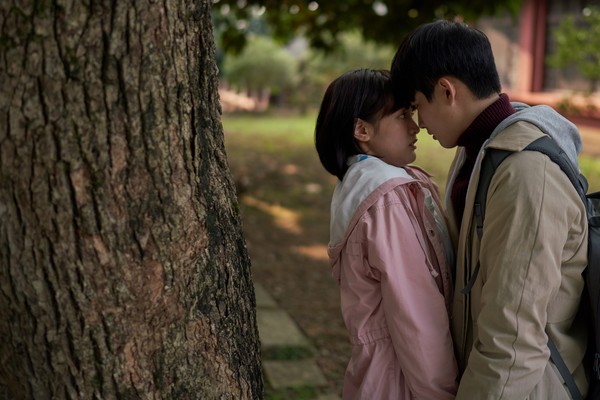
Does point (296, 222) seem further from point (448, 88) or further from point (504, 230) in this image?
point (504, 230)

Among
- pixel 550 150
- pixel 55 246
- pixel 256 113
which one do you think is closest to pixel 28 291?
A: pixel 55 246

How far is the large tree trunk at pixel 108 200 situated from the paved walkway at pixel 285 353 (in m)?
2.07

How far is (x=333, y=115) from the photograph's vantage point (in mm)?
1958

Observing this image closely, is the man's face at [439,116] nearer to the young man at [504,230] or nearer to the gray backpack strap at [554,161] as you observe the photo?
the young man at [504,230]

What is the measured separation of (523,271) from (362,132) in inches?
23.8

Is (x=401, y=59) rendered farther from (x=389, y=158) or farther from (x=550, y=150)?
(x=550, y=150)

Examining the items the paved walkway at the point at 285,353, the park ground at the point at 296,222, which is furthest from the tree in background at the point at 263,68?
the paved walkway at the point at 285,353

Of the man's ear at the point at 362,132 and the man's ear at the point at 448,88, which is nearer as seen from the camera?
the man's ear at the point at 448,88

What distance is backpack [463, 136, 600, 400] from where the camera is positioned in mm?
1602

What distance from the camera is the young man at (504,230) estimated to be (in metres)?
1.55

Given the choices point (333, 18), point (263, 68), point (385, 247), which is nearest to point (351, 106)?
point (385, 247)

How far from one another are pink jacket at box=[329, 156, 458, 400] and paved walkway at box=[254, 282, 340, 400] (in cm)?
177

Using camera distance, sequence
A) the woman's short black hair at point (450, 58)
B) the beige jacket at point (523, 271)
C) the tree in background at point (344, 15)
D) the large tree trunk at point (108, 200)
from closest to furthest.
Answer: the large tree trunk at point (108, 200) < the beige jacket at point (523, 271) < the woman's short black hair at point (450, 58) < the tree in background at point (344, 15)

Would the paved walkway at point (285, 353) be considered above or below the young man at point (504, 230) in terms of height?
below
